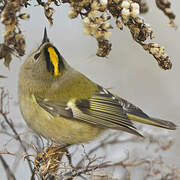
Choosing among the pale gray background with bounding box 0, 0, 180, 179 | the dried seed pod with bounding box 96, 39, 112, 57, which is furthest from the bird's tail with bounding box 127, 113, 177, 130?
the pale gray background with bounding box 0, 0, 180, 179

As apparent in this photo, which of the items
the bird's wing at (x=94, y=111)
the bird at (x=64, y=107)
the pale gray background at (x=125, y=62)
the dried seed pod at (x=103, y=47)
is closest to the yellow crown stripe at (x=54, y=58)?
the bird at (x=64, y=107)

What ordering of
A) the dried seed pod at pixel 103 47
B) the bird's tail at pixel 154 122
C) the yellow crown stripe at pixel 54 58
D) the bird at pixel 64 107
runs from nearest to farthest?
the dried seed pod at pixel 103 47, the yellow crown stripe at pixel 54 58, the bird at pixel 64 107, the bird's tail at pixel 154 122

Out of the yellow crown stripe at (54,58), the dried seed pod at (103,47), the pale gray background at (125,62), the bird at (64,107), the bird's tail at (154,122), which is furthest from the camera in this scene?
the pale gray background at (125,62)

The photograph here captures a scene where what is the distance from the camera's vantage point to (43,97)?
72.6 inches

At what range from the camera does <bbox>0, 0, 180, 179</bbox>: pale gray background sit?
3041 millimetres

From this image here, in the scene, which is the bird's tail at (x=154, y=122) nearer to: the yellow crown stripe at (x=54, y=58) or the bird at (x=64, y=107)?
the bird at (x=64, y=107)

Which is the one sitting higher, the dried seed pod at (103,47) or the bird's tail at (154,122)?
the dried seed pod at (103,47)

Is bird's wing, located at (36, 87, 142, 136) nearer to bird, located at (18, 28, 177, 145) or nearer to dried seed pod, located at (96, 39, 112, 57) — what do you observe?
bird, located at (18, 28, 177, 145)

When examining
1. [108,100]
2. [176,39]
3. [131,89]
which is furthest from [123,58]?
[108,100]

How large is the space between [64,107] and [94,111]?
0.51 ft

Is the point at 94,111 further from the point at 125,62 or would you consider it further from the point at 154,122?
the point at 125,62

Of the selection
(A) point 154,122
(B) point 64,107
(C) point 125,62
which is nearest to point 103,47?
(B) point 64,107

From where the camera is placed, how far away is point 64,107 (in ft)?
6.06

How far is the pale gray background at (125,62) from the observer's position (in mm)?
3041
